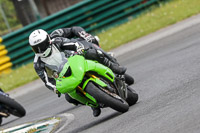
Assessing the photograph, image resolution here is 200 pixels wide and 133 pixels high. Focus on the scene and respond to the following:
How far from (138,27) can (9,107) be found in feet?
27.7

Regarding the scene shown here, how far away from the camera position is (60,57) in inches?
326

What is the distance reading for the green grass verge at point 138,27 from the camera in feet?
57.0

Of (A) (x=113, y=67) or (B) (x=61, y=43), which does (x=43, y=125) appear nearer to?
(B) (x=61, y=43)

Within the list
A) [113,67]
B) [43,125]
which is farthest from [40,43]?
[43,125]

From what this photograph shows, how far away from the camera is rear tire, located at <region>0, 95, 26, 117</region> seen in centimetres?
1113

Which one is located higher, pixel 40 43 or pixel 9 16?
pixel 40 43

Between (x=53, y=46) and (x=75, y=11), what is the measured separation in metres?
11.8

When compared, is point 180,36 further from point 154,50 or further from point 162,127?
point 162,127

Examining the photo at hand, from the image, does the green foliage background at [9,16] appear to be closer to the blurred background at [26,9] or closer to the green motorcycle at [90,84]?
the blurred background at [26,9]

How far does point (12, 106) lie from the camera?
36.6 ft

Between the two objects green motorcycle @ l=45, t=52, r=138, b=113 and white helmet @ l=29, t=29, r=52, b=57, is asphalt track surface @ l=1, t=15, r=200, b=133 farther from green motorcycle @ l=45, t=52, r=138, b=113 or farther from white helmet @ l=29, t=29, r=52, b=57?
white helmet @ l=29, t=29, r=52, b=57

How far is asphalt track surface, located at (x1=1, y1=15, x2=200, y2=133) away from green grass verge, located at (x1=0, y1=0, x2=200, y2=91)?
167cm

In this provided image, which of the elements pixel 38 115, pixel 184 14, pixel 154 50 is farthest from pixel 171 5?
pixel 38 115

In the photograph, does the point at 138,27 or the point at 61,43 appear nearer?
the point at 61,43
